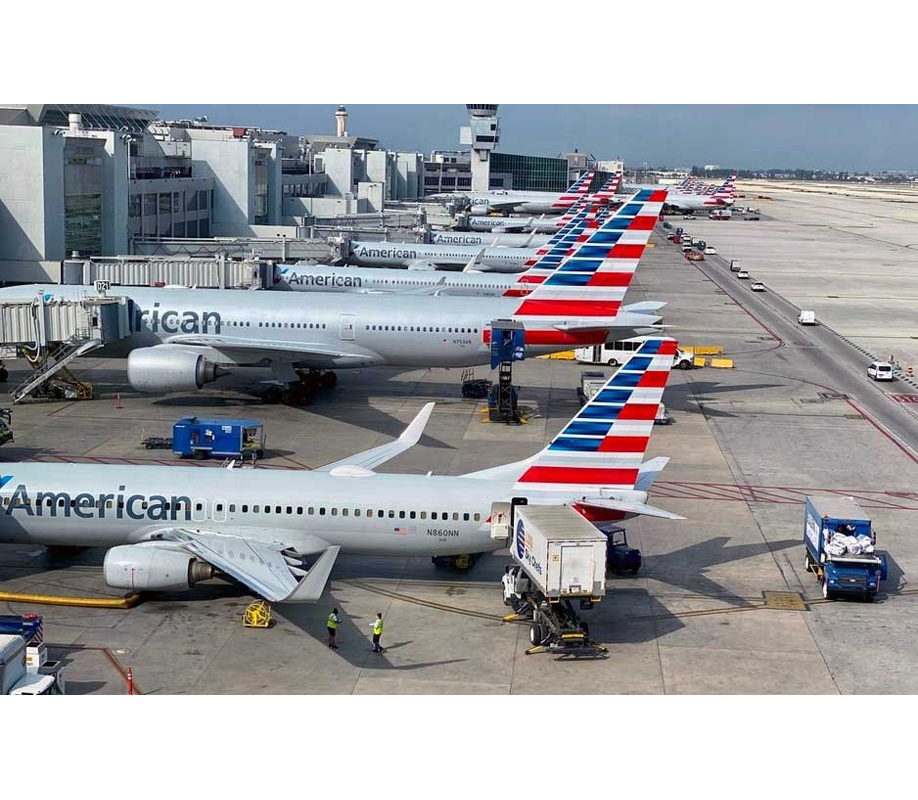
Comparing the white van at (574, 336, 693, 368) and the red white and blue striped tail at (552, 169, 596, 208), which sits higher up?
the red white and blue striped tail at (552, 169, 596, 208)

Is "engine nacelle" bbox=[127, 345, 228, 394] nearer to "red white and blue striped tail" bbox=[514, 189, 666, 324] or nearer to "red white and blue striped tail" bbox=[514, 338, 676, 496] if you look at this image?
"red white and blue striped tail" bbox=[514, 189, 666, 324]

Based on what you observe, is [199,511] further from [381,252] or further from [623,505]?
[381,252]

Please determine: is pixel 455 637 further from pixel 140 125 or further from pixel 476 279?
pixel 140 125

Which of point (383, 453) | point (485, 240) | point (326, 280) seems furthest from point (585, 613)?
point (485, 240)

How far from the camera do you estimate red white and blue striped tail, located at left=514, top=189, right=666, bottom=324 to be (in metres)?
48.9

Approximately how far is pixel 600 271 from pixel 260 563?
27.4m

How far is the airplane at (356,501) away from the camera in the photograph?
99.8ft

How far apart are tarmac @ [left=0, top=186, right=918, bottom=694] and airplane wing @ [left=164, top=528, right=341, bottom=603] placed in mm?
1500

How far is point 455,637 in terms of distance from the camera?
28422mm

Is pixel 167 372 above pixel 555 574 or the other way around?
above

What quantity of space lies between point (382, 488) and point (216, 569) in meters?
5.02

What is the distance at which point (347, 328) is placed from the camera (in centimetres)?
5450

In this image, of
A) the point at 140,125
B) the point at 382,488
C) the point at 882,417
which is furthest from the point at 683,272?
the point at 382,488

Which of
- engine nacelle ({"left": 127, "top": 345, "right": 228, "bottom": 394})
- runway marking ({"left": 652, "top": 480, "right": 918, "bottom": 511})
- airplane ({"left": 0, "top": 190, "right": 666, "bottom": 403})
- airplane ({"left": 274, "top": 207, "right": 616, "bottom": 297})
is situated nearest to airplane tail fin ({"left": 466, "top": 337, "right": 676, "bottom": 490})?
runway marking ({"left": 652, "top": 480, "right": 918, "bottom": 511})
